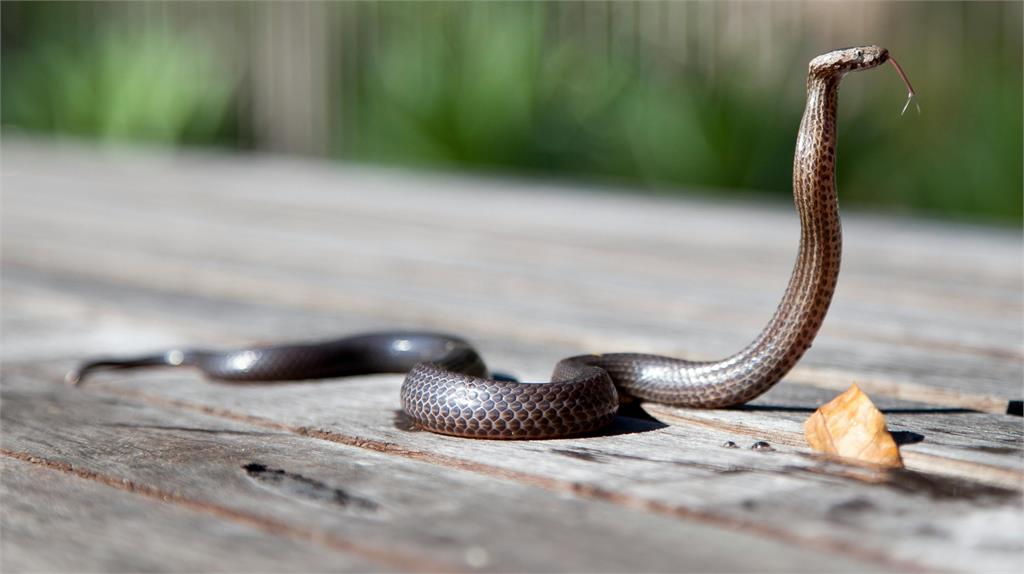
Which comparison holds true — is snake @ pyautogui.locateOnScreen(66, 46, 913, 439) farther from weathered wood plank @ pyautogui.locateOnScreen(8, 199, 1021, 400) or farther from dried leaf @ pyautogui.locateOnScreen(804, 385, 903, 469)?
weathered wood plank @ pyautogui.locateOnScreen(8, 199, 1021, 400)

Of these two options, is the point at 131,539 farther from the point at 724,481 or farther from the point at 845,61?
the point at 845,61

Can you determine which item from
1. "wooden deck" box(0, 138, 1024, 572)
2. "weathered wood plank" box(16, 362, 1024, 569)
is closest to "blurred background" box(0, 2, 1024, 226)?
"wooden deck" box(0, 138, 1024, 572)

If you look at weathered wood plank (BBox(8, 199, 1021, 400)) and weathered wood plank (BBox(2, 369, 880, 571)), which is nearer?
weathered wood plank (BBox(2, 369, 880, 571))

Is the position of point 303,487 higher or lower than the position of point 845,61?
lower

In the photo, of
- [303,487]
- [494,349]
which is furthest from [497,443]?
[494,349]

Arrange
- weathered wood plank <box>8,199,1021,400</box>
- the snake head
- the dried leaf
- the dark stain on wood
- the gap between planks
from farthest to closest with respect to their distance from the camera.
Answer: weathered wood plank <box>8,199,1021,400</box> → the snake head → the dried leaf → the dark stain on wood → the gap between planks

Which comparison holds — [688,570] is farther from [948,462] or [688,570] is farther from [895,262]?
[895,262]

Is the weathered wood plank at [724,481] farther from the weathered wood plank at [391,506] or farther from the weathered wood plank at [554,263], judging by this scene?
the weathered wood plank at [554,263]
